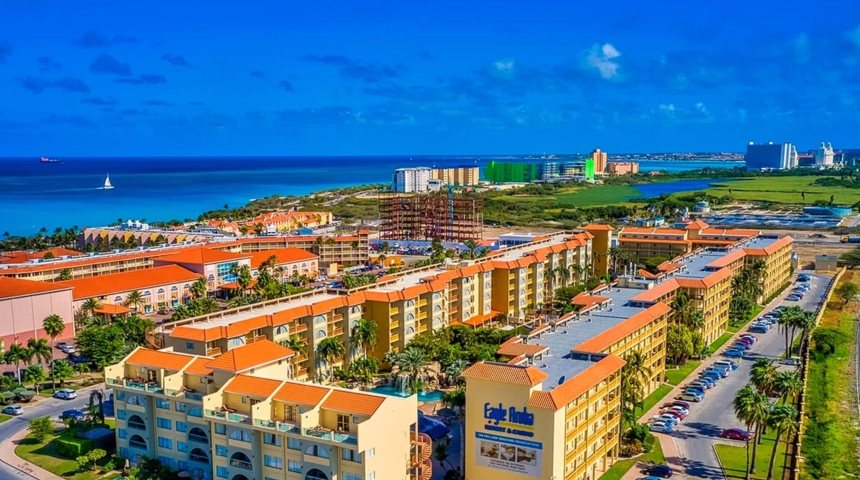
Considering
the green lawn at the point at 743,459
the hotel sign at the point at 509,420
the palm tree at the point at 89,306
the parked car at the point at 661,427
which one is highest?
the hotel sign at the point at 509,420

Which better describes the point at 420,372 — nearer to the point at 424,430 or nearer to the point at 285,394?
the point at 424,430

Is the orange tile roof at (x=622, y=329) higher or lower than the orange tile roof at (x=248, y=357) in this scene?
lower

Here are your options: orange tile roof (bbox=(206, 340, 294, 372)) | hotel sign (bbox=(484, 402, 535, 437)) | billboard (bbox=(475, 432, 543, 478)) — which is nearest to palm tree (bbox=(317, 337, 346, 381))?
orange tile roof (bbox=(206, 340, 294, 372))

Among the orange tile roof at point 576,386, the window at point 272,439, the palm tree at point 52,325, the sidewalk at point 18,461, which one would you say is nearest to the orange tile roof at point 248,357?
the window at point 272,439

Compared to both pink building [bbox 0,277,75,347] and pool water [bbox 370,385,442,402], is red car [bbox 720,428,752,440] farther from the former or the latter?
pink building [bbox 0,277,75,347]

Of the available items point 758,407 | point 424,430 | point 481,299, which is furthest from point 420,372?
point 758,407

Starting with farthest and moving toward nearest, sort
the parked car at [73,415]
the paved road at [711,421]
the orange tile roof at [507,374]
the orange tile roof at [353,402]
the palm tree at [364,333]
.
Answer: the palm tree at [364,333] → the parked car at [73,415] → the paved road at [711,421] → the orange tile roof at [507,374] → the orange tile roof at [353,402]

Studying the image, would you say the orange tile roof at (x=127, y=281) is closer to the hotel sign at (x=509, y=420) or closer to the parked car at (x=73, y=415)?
the parked car at (x=73, y=415)
